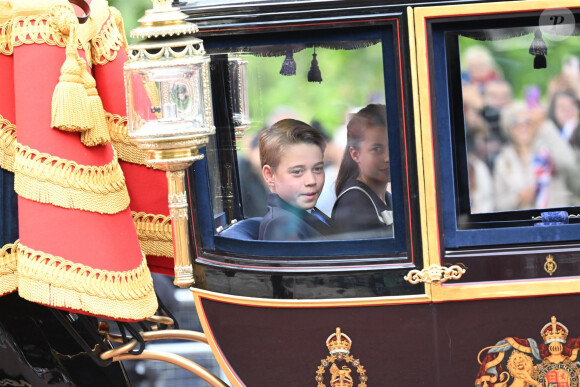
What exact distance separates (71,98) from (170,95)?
0.89 feet

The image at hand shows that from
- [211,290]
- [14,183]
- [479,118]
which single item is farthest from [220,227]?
[479,118]

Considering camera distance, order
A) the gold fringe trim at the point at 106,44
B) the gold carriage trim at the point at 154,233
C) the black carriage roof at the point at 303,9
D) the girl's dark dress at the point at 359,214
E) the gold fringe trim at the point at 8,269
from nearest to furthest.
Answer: the black carriage roof at the point at 303,9, the girl's dark dress at the point at 359,214, the gold fringe trim at the point at 8,269, the gold fringe trim at the point at 106,44, the gold carriage trim at the point at 154,233

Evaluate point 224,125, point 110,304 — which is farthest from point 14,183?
point 224,125

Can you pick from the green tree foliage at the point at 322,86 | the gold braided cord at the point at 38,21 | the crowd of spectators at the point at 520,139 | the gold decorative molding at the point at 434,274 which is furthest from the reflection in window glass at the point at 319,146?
the gold braided cord at the point at 38,21

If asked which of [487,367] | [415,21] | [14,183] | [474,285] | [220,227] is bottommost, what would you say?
[487,367]

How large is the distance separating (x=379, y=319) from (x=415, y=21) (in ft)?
2.59

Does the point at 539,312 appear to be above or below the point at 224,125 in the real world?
below

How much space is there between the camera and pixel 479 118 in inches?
104

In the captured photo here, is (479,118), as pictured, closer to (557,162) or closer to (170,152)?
(557,162)

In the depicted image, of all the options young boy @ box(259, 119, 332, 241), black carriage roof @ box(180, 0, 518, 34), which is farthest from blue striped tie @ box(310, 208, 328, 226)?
black carriage roof @ box(180, 0, 518, 34)

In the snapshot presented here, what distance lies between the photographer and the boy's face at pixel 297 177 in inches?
107

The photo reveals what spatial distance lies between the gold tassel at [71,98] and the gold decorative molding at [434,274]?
3.16 ft

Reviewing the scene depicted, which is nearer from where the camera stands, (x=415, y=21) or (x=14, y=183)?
(x=415, y=21)

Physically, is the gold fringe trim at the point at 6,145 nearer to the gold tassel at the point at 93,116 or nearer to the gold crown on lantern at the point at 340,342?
the gold tassel at the point at 93,116
